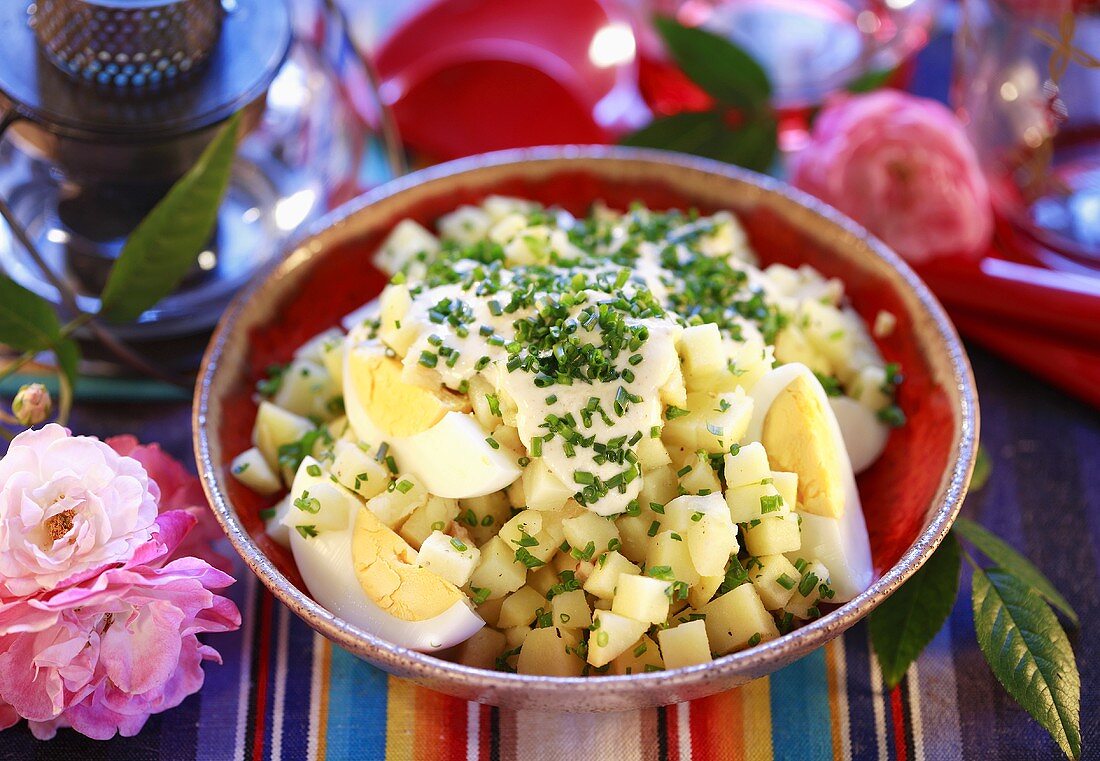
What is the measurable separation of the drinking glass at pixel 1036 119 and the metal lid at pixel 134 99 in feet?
5.34

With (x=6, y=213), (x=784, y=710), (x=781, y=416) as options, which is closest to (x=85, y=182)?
(x=6, y=213)

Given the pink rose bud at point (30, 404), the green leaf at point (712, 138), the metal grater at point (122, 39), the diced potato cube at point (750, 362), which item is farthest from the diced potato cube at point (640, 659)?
the green leaf at point (712, 138)

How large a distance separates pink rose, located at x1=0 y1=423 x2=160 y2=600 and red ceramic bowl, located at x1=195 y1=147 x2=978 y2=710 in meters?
0.13

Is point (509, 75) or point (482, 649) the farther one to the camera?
point (509, 75)

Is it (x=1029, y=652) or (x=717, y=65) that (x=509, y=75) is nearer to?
(x=717, y=65)

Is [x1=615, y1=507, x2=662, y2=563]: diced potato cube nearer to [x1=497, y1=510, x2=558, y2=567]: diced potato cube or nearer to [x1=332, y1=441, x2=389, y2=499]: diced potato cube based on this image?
[x1=497, y1=510, x2=558, y2=567]: diced potato cube

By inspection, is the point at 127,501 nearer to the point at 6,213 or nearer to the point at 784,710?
the point at 6,213

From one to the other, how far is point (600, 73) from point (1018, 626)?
175 cm

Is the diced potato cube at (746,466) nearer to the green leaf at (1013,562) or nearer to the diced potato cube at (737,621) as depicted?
the diced potato cube at (737,621)

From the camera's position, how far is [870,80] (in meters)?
2.74

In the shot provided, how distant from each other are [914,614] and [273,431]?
113cm

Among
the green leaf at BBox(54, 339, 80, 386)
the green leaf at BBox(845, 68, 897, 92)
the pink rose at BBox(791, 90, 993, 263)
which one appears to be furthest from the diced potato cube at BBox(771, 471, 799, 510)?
the green leaf at BBox(845, 68, 897, 92)

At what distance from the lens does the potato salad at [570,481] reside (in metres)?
1.55

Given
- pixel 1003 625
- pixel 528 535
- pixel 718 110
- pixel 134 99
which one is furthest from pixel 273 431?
pixel 718 110
